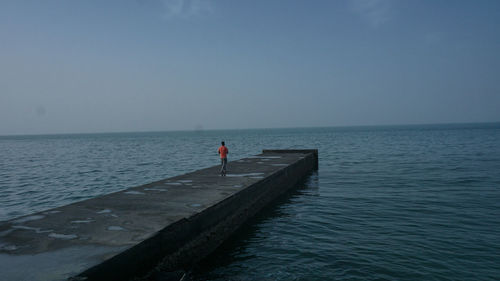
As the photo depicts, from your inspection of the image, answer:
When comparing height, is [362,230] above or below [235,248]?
above

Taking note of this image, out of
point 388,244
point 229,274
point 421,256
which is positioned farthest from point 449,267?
point 229,274

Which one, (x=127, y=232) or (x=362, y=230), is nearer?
(x=127, y=232)

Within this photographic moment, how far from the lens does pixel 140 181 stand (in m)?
19.6

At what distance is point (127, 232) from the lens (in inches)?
233

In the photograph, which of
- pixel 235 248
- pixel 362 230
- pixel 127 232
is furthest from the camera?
pixel 362 230

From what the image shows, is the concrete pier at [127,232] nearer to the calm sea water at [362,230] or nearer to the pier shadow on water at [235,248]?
the pier shadow on water at [235,248]

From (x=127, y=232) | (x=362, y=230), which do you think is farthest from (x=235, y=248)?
(x=362, y=230)

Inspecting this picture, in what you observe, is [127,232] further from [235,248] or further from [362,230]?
[362,230]

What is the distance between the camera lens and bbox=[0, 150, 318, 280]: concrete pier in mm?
4551

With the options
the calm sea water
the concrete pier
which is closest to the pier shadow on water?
the calm sea water

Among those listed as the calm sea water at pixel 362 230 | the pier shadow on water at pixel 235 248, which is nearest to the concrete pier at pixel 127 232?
the pier shadow on water at pixel 235 248

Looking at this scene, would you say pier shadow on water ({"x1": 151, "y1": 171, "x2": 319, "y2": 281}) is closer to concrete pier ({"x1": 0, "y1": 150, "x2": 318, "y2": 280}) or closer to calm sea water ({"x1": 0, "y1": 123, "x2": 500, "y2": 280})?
calm sea water ({"x1": 0, "y1": 123, "x2": 500, "y2": 280})

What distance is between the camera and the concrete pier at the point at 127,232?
4551mm

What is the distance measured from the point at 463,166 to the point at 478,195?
1115 cm
